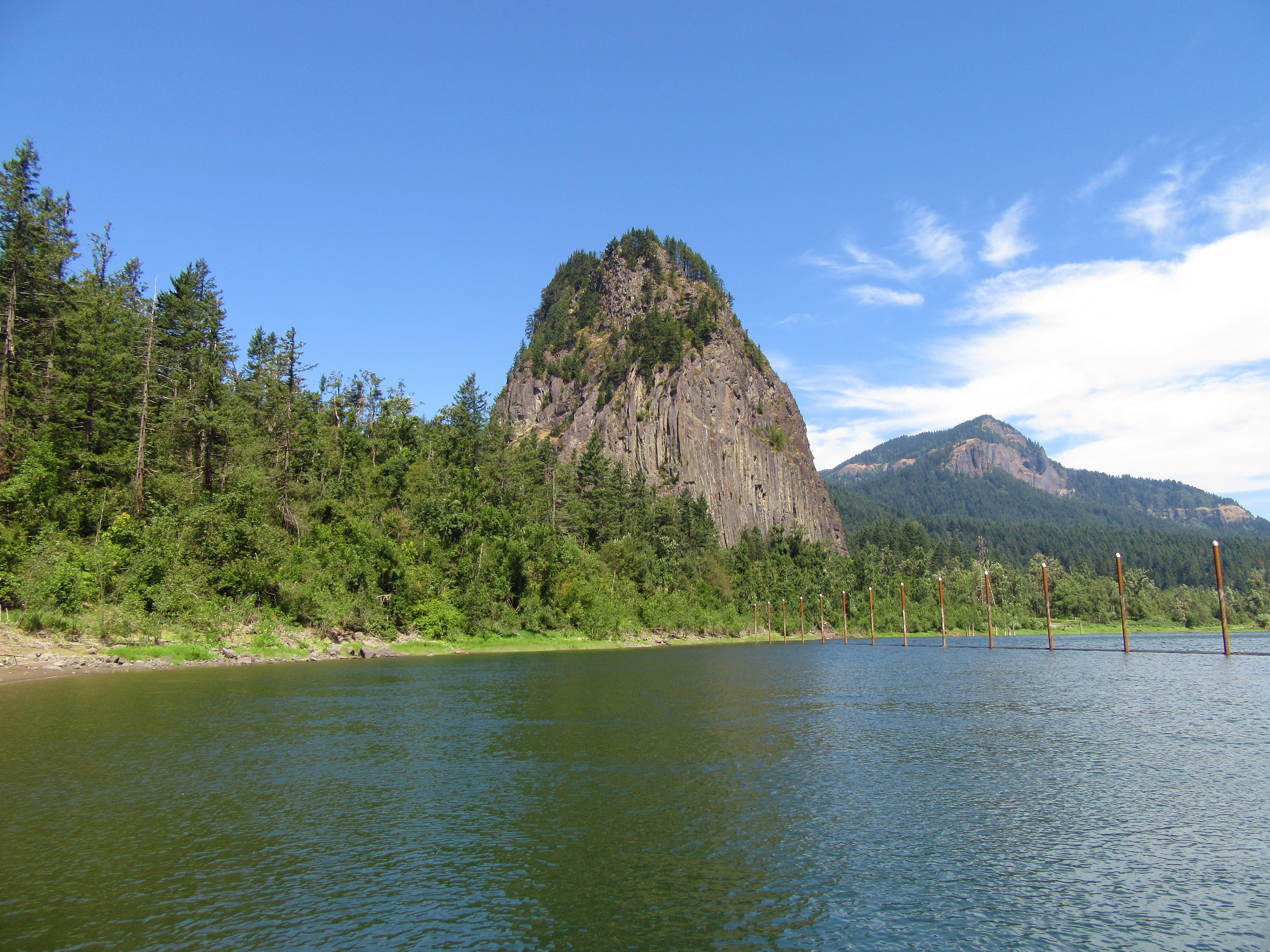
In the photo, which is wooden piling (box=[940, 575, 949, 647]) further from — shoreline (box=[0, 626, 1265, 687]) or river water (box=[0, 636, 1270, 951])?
river water (box=[0, 636, 1270, 951])

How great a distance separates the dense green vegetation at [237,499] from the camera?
2425 inches

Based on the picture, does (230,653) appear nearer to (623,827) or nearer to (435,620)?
(435,620)

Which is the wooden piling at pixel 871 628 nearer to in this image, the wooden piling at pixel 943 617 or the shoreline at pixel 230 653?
the wooden piling at pixel 943 617

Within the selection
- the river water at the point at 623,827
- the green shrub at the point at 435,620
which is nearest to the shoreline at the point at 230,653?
the green shrub at the point at 435,620

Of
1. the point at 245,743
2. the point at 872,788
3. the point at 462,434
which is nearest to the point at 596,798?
the point at 872,788

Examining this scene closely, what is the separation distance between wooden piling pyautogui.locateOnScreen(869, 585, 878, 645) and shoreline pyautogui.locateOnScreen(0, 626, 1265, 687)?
15693mm

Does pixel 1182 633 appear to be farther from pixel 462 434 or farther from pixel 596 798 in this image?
pixel 596 798

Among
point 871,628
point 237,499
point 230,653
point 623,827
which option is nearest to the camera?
point 623,827

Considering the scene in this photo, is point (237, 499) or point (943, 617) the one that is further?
point (943, 617)

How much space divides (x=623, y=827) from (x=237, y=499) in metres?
69.3

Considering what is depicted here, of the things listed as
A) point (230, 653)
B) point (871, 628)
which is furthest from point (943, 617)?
point (230, 653)

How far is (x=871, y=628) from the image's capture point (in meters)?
132

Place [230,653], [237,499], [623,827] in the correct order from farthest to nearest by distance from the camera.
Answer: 1. [237,499]
2. [230,653]
3. [623,827]

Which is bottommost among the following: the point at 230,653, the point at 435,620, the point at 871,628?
the point at 871,628
